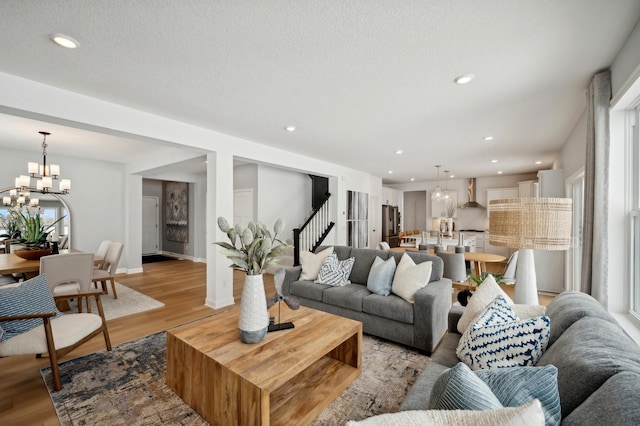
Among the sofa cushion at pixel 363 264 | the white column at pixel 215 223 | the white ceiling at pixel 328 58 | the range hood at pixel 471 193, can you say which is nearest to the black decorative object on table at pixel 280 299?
the sofa cushion at pixel 363 264

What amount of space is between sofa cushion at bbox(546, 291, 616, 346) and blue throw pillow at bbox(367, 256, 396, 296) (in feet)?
5.42

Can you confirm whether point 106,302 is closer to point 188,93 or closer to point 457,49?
point 188,93

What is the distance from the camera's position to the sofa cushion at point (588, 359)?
0.84m

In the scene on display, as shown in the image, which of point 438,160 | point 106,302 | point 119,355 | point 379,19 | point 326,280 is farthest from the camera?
point 438,160

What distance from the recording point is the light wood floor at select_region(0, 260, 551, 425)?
192 centimetres

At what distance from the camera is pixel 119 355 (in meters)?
2.62

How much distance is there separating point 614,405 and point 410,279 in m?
2.25

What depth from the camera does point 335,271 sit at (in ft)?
11.7

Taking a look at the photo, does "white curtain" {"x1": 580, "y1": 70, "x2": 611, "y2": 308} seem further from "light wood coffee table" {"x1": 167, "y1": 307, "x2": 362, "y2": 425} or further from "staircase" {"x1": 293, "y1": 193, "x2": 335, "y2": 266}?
"staircase" {"x1": 293, "y1": 193, "x2": 335, "y2": 266}

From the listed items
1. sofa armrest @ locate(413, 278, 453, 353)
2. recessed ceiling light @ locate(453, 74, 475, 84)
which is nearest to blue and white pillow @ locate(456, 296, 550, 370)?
sofa armrest @ locate(413, 278, 453, 353)

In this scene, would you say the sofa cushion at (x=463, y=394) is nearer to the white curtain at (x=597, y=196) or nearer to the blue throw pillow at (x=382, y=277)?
the white curtain at (x=597, y=196)

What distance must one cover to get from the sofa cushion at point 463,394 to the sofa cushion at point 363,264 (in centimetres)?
266

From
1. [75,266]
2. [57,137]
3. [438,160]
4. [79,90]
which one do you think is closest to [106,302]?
[75,266]

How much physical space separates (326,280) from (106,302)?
11.2ft
